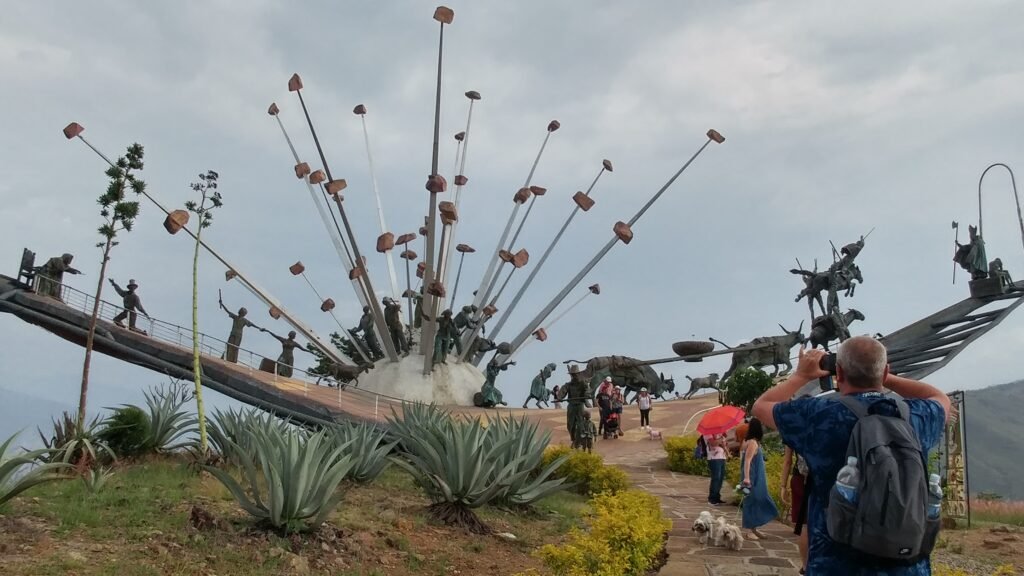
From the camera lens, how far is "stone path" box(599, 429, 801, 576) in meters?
5.76

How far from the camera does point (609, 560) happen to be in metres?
4.74

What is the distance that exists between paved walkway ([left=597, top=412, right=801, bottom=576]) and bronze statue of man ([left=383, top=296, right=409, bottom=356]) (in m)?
12.0

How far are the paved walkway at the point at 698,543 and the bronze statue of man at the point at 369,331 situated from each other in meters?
13.2

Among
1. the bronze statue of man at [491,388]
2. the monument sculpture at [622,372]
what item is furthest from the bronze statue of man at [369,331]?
the monument sculpture at [622,372]

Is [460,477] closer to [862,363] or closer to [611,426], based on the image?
[862,363]

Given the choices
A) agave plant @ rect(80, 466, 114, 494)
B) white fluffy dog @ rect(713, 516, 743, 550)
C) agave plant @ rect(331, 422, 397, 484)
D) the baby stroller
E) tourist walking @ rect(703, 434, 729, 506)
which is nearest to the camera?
agave plant @ rect(80, 466, 114, 494)

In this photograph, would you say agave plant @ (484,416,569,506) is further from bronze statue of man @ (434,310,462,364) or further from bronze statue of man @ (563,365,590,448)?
bronze statue of man @ (434,310,462,364)

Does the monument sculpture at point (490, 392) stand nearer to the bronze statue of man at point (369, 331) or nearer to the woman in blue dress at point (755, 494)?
the bronze statue of man at point (369, 331)

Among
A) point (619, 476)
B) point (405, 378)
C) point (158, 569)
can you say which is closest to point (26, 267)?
point (405, 378)

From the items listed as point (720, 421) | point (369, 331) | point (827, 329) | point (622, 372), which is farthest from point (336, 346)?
point (720, 421)

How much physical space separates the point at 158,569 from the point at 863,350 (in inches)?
155

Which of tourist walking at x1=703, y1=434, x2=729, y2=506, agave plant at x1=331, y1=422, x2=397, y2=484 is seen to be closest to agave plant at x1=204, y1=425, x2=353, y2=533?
agave plant at x1=331, y1=422, x2=397, y2=484

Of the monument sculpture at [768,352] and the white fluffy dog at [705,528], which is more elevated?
the monument sculpture at [768,352]

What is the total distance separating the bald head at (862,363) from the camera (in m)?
2.56
